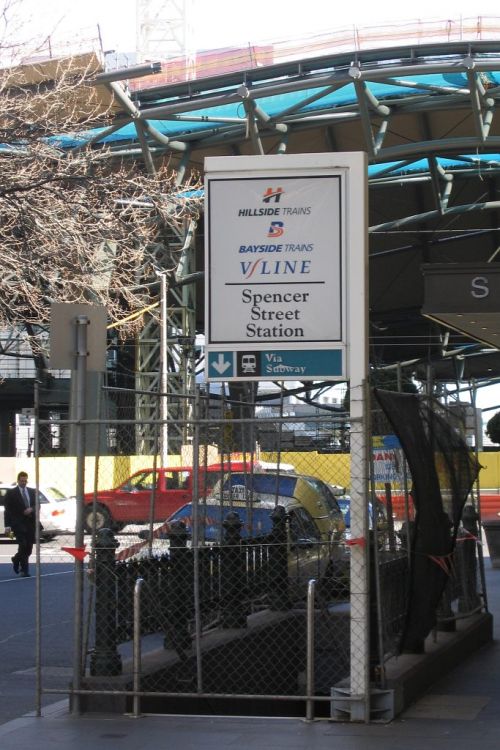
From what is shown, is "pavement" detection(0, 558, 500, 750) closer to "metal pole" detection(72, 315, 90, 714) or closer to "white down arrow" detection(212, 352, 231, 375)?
"metal pole" detection(72, 315, 90, 714)

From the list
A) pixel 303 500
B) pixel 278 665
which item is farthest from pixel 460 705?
pixel 303 500

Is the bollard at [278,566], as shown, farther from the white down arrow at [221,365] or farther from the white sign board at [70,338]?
the white sign board at [70,338]

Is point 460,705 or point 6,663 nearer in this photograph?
point 460,705

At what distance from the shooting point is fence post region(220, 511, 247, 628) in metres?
11.0

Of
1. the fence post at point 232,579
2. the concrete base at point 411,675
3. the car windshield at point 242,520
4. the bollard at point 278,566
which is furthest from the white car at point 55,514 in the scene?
the concrete base at point 411,675

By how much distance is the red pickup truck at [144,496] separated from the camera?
11.7 meters

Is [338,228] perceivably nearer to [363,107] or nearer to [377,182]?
[363,107]

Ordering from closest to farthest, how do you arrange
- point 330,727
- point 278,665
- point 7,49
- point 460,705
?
1. point 330,727
2. point 460,705
3. point 278,665
4. point 7,49

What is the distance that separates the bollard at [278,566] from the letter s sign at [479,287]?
126 inches

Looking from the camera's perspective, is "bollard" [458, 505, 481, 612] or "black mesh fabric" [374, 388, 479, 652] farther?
"bollard" [458, 505, 481, 612]

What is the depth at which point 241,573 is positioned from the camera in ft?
37.3

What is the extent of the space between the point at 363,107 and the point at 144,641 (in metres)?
26.8

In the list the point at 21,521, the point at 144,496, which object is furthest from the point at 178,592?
the point at 21,521

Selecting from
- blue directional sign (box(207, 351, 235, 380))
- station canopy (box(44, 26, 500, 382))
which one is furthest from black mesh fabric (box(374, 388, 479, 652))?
station canopy (box(44, 26, 500, 382))
